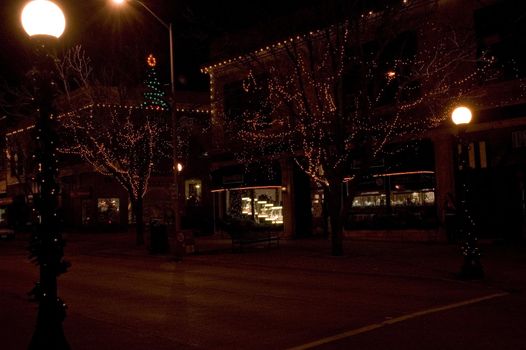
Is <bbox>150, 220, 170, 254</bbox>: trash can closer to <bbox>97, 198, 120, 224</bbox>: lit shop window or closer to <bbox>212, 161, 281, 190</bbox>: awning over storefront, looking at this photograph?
<bbox>212, 161, 281, 190</bbox>: awning over storefront

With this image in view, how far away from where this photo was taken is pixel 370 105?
18719 mm

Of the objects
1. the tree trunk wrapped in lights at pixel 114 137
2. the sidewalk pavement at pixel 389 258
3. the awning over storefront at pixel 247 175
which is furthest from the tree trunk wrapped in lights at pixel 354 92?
the tree trunk wrapped in lights at pixel 114 137

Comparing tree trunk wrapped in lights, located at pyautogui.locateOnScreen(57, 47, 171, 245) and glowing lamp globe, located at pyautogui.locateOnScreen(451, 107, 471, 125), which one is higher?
tree trunk wrapped in lights, located at pyautogui.locateOnScreen(57, 47, 171, 245)

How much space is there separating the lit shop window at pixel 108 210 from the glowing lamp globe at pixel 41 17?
37302 millimetres

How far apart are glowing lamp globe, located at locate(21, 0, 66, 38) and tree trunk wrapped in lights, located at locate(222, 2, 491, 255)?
12580mm

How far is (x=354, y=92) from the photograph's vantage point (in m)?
22.5

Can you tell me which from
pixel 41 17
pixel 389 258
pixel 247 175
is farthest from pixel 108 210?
pixel 41 17

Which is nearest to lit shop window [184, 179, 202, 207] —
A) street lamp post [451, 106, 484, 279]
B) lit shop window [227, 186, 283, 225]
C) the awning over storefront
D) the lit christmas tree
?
lit shop window [227, 186, 283, 225]

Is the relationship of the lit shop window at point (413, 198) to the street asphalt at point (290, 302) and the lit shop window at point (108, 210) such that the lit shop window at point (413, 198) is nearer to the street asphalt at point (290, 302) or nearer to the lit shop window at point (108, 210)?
the street asphalt at point (290, 302)

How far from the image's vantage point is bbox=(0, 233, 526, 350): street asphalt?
27.6 ft

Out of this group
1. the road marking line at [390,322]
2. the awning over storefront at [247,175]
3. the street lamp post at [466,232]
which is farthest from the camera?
the awning over storefront at [247,175]

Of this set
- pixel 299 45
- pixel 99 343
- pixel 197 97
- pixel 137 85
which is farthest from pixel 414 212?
pixel 197 97

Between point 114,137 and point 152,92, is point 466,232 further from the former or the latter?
point 114,137

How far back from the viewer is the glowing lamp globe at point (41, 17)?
6543 millimetres
